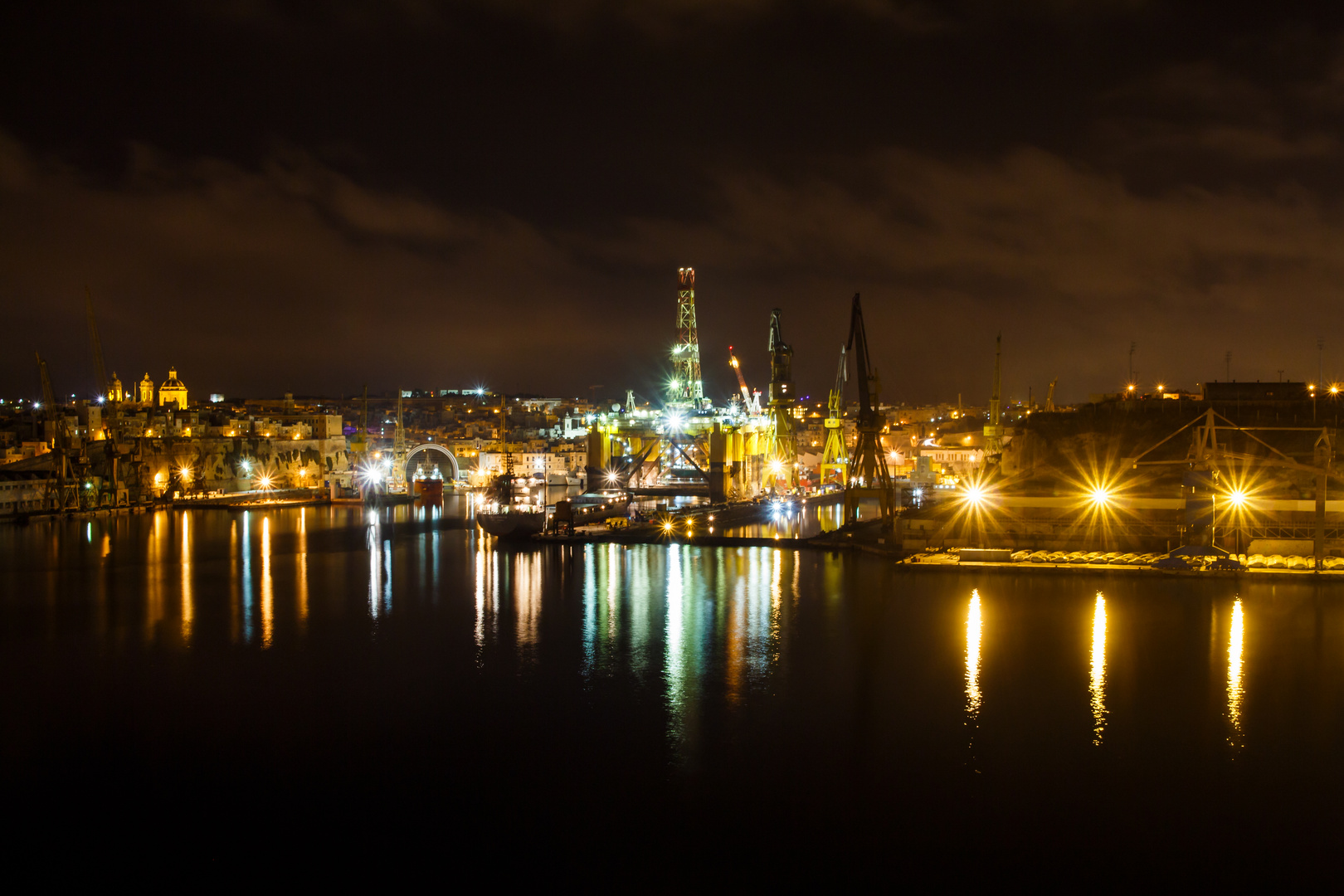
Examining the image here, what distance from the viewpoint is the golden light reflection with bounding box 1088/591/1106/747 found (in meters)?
5.42

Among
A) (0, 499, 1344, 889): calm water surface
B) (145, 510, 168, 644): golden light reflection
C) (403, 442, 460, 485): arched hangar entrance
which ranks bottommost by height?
(0, 499, 1344, 889): calm water surface

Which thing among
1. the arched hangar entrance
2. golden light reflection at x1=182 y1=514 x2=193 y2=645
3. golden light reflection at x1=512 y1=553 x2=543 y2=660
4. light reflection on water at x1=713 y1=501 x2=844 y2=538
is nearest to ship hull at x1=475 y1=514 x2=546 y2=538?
golden light reflection at x1=512 y1=553 x2=543 y2=660

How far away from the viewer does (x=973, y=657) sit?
6.88m

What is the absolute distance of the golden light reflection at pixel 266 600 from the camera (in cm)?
789

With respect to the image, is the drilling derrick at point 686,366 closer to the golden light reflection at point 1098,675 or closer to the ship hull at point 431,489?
the ship hull at point 431,489

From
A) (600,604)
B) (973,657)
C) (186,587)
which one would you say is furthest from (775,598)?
(186,587)

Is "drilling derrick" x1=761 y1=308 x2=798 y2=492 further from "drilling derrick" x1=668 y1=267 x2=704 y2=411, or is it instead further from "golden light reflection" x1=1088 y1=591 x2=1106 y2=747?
"golden light reflection" x1=1088 y1=591 x2=1106 y2=747

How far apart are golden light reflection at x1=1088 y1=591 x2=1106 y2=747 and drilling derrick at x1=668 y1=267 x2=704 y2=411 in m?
17.0

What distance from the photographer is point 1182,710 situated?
5.65 m

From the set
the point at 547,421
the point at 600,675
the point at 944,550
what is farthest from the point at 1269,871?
the point at 547,421

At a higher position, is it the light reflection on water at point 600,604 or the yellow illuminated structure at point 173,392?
the yellow illuminated structure at point 173,392

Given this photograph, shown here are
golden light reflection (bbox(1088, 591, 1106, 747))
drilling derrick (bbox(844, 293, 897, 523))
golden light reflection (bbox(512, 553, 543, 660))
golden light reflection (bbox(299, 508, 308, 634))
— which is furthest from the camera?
drilling derrick (bbox(844, 293, 897, 523))

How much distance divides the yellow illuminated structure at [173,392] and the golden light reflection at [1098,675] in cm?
3760

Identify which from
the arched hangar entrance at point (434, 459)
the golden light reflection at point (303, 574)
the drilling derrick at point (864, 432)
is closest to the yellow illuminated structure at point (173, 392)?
the arched hangar entrance at point (434, 459)
